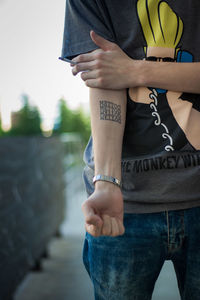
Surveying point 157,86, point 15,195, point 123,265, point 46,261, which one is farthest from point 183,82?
point 46,261

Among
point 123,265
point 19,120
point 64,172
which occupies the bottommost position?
point 19,120

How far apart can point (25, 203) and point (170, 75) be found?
2.17 meters

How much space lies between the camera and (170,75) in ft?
3.12

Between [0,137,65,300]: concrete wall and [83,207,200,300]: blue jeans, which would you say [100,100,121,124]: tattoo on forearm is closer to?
[83,207,200,300]: blue jeans

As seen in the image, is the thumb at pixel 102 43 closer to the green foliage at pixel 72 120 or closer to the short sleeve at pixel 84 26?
the short sleeve at pixel 84 26

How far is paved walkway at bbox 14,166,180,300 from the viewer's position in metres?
2.80

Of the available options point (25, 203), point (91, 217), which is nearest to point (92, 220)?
point (91, 217)

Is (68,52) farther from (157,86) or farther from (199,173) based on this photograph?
(199,173)

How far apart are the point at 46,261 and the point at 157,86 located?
2936 millimetres

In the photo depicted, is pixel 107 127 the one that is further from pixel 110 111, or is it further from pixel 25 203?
pixel 25 203

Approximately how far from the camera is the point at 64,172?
4.56 m

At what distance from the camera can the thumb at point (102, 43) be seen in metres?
0.96

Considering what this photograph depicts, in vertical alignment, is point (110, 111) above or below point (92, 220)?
above

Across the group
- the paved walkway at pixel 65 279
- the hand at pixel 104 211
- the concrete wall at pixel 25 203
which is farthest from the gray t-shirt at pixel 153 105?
the paved walkway at pixel 65 279
